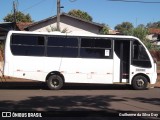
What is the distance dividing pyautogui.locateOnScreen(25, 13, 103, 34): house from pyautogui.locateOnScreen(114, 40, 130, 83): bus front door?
23.8m

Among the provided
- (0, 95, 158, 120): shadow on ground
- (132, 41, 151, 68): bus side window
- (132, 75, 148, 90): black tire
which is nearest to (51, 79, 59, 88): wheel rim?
(0, 95, 158, 120): shadow on ground

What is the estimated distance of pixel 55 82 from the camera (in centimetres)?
1833

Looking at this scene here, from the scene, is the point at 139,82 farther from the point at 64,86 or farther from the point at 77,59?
the point at 64,86

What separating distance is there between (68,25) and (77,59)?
25492 mm

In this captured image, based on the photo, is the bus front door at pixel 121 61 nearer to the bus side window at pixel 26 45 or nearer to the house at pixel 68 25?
the bus side window at pixel 26 45

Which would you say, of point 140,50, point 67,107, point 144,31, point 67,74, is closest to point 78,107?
point 67,107

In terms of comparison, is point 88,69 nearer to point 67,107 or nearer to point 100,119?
point 67,107

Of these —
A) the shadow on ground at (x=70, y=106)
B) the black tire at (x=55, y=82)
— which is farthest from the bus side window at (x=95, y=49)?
the shadow on ground at (x=70, y=106)

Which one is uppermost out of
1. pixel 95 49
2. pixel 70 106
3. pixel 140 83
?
pixel 95 49

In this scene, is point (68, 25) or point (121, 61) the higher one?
point (68, 25)

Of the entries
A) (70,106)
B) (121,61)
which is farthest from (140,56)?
(70,106)

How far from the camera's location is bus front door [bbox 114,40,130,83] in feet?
61.4

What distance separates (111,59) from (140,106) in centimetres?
563

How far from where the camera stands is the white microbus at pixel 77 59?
18.1 m
